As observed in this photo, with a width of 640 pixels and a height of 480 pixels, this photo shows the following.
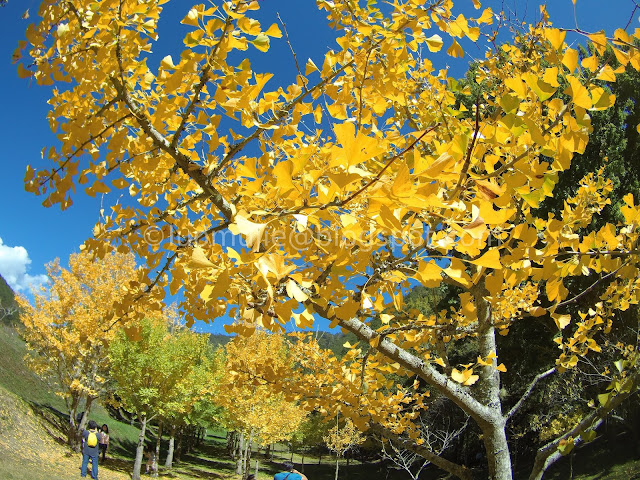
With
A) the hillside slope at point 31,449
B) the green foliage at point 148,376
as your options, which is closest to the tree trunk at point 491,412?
the hillside slope at point 31,449

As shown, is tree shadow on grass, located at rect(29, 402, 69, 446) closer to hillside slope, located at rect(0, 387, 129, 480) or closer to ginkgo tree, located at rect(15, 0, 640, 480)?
hillside slope, located at rect(0, 387, 129, 480)

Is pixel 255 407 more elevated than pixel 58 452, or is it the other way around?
pixel 255 407

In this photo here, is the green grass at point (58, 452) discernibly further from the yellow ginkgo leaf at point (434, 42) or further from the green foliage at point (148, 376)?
the yellow ginkgo leaf at point (434, 42)

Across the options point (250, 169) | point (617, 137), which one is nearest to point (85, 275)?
point (250, 169)

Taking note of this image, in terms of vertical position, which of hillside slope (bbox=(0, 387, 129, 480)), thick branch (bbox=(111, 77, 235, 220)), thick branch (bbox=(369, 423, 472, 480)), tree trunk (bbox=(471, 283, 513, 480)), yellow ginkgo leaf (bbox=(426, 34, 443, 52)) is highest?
yellow ginkgo leaf (bbox=(426, 34, 443, 52))

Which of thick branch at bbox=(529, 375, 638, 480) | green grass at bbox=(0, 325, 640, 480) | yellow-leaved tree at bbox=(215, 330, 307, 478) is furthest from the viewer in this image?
yellow-leaved tree at bbox=(215, 330, 307, 478)

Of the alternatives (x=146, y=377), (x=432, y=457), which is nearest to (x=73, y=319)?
(x=146, y=377)

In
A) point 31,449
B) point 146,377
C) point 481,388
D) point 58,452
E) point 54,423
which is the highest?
point 146,377

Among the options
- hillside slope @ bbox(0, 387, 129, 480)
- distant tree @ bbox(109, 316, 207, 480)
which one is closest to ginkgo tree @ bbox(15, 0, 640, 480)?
hillside slope @ bbox(0, 387, 129, 480)

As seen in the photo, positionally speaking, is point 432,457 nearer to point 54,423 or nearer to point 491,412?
point 491,412

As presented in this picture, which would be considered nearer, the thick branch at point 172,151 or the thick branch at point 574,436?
the thick branch at point 172,151

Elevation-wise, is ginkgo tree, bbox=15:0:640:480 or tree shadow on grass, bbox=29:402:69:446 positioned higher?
ginkgo tree, bbox=15:0:640:480

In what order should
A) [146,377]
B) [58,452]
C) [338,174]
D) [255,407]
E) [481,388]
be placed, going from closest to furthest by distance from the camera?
[338,174]
[481,388]
[58,452]
[255,407]
[146,377]

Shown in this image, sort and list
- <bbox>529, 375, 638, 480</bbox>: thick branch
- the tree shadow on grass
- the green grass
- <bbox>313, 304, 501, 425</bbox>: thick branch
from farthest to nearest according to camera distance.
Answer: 1. the tree shadow on grass
2. the green grass
3. <bbox>529, 375, 638, 480</bbox>: thick branch
4. <bbox>313, 304, 501, 425</bbox>: thick branch
